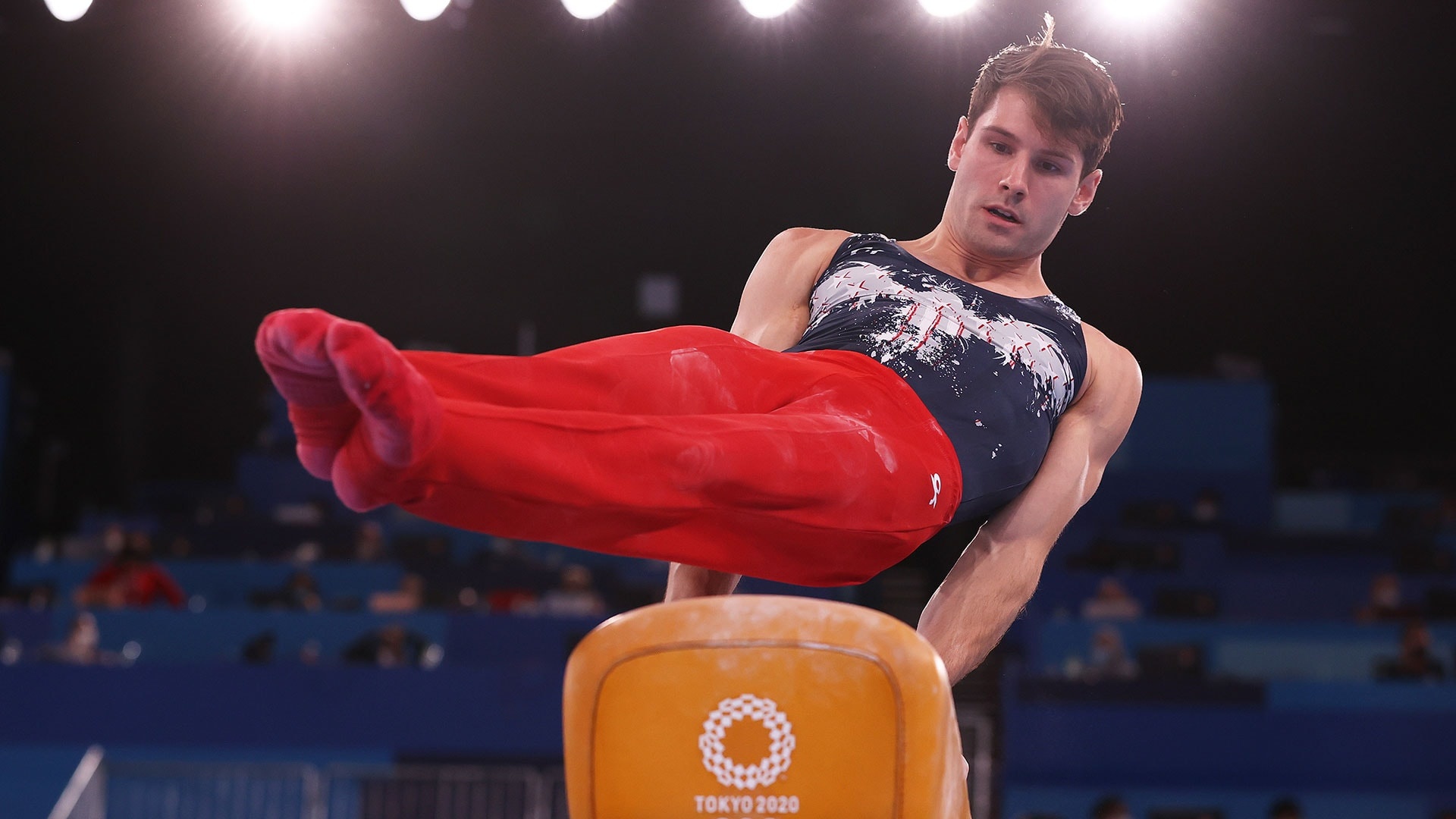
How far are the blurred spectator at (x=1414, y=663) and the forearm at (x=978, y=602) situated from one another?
16.8 ft

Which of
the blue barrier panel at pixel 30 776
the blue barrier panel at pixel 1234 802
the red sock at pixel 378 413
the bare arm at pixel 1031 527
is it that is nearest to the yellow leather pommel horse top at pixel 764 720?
the red sock at pixel 378 413

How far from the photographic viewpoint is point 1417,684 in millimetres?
6473

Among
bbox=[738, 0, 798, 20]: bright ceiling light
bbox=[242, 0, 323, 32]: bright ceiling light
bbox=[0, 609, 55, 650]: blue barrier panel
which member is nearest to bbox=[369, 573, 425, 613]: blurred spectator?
bbox=[0, 609, 55, 650]: blue barrier panel

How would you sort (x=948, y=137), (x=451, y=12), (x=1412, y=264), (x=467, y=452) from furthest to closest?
1. (x=1412, y=264)
2. (x=451, y=12)
3. (x=948, y=137)
4. (x=467, y=452)

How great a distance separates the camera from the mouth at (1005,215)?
257cm

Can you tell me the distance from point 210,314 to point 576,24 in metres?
8.47

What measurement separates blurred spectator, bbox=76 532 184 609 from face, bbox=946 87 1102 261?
5979 millimetres

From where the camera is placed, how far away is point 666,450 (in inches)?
74.7

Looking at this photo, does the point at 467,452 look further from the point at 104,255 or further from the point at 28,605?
the point at 104,255

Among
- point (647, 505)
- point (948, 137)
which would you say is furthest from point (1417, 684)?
point (647, 505)

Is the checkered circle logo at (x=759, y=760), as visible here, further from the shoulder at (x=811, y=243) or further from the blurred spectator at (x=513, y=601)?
the blurred spectator at (x=513, y=601)

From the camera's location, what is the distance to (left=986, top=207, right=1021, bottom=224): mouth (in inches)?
101

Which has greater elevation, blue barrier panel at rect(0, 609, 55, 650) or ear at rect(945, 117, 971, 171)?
ear at rect(945, 117, 971, 171)

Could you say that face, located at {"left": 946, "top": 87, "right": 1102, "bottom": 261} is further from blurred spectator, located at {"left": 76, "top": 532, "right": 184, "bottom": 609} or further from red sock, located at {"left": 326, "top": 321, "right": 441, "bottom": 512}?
blurred spectator, located at {"left": 76, "top": 532, "right": 184, "bottom": 609}
